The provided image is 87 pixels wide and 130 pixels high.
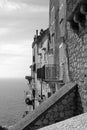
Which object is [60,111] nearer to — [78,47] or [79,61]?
[79,61]

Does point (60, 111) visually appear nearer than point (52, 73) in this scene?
Yes

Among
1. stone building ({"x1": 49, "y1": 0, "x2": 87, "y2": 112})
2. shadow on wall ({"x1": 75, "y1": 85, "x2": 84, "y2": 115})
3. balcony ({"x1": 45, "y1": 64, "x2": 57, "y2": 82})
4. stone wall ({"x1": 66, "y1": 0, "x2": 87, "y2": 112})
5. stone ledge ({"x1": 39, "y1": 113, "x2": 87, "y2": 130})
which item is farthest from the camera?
balcony ({"x1": 45, "y1": 64, "x2": 57, "y2": 82})

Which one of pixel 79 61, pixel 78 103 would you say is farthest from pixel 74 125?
pixel 79 61

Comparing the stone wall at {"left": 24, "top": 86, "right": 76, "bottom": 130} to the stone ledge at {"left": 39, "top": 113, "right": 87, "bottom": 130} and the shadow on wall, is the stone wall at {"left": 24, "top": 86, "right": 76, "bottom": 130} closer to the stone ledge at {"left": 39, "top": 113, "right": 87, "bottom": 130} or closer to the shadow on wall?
the shadow on wall

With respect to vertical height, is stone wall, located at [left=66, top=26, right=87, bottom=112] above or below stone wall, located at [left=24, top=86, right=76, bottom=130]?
above

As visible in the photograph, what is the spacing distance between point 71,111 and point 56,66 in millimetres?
8270

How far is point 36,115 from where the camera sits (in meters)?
12.7

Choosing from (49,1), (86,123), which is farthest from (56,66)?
(86,123)

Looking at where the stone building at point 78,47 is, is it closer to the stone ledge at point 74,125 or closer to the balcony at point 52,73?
the stone ledge at point 74,125

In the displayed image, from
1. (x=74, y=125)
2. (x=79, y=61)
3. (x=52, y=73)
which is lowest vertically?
(x=74, y=125)

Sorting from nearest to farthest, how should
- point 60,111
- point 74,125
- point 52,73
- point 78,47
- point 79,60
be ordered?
point 74,125 → point 79,60 → point 78,47 → point 60,111 → point 52,73

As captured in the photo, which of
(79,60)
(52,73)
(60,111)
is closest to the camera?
(79,60)

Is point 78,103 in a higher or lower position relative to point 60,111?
higher

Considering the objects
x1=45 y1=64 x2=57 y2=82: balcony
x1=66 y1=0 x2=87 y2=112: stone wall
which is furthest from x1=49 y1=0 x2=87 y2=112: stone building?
x1=45 y1=64 x2=57 y2=82: balcony
